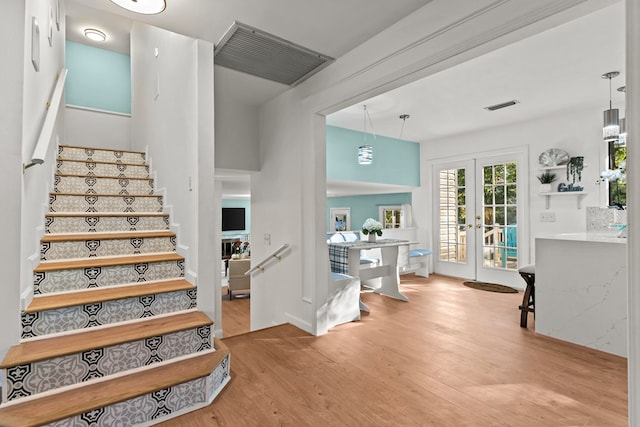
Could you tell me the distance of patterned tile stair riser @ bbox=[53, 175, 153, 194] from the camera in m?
3.08

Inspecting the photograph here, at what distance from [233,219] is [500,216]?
7.62 metres

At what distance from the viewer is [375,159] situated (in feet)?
18.5

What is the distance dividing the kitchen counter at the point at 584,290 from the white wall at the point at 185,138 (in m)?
3.09

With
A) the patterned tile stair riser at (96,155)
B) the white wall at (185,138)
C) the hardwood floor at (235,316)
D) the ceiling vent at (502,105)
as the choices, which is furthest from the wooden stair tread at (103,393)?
the ceiling vent at (502,105)

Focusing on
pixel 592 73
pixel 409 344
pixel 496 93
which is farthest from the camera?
pixel 496 93

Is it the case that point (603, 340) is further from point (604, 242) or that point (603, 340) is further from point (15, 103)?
point (15, 103)

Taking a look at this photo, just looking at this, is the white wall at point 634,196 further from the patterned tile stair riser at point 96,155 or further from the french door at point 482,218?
the patterned tile stair riser at point 96,155

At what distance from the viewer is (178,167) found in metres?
2.90

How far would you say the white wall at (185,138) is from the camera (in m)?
2.43

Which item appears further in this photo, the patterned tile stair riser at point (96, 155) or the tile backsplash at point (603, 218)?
the patterned tile stair riser at point (96, 155)

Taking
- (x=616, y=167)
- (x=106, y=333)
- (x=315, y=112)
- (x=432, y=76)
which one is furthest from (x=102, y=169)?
(x=616, y=167)

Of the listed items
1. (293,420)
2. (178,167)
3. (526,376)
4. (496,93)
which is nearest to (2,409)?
(293,420)

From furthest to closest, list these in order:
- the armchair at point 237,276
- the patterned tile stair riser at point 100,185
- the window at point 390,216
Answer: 1. the window at point 390,216
2. the armchair at point 237,276
3. the patterned tile stair riser at point 100,185

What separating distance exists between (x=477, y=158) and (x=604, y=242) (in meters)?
3.32
